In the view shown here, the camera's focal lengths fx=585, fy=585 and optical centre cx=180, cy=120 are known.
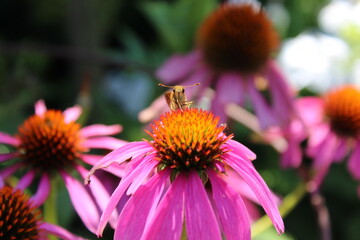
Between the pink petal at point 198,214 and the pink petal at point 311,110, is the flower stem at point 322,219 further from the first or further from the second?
the pink petal at point 198,214

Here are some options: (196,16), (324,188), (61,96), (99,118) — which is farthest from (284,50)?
(61,96)

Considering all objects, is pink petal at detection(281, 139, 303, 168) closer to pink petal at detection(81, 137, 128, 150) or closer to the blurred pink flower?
the blurred pink flower

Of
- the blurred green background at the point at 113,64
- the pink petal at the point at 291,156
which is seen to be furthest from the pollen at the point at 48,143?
the pink petal at the point at 291,156

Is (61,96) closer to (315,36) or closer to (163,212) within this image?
(315,36)

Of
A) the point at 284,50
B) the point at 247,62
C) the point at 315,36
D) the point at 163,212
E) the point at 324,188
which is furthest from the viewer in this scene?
the point at 315,36

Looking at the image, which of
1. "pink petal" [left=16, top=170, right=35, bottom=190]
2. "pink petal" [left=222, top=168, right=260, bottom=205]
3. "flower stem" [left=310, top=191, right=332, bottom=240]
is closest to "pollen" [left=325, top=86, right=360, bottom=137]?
"flower stem" [left=310, top=191, right=332, bottom=240]
